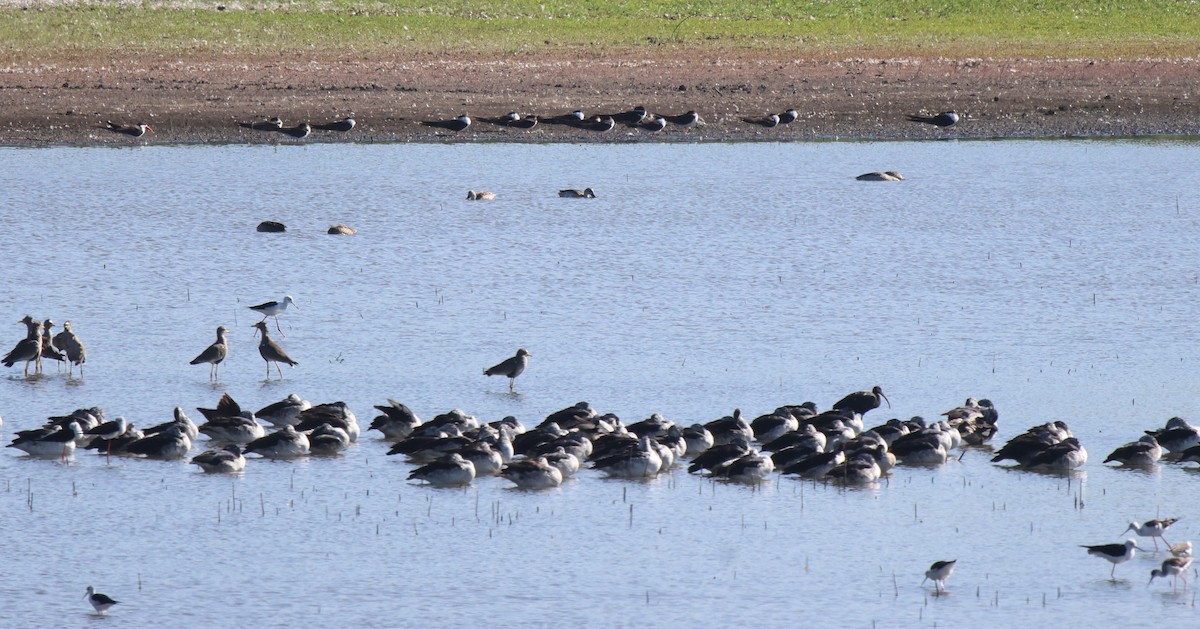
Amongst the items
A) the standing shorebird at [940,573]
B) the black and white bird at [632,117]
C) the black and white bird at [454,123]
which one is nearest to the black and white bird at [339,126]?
the black and white bird at [454,123]

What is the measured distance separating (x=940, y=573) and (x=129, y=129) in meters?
29.2

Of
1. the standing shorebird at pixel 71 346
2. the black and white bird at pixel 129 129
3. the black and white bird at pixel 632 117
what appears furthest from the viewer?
the black and white bird at pixel 632 117

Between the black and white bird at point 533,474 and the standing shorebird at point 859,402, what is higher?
the standing shorebird at point 859,402

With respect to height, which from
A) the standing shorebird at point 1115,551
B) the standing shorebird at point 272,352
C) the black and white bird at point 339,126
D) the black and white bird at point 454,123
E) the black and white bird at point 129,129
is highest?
the black and white bird at point 454,123

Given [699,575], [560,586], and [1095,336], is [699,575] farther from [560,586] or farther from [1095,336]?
[1095,336]

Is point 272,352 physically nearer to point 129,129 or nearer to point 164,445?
point 164,445

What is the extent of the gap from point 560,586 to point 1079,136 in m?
31.2

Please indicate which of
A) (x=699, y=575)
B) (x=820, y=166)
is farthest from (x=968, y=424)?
(x=820, y=166)

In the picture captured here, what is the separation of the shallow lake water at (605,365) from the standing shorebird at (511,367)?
0.23 m

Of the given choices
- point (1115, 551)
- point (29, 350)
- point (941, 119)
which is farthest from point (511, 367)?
point (941, 119)

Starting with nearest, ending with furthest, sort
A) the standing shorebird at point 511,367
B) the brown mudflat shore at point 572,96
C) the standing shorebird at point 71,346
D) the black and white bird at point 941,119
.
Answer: the standing shorebird at point 511,367
the standing shorebird at point 71,346
the brown mudflat shore at point 572,96
the black and white bird at point 941,119

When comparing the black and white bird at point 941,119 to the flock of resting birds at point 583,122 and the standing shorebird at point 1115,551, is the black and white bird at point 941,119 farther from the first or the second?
the standing shorebird at point 1115,551

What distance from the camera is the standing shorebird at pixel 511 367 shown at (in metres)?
17.0

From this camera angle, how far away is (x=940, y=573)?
36.7 ft
